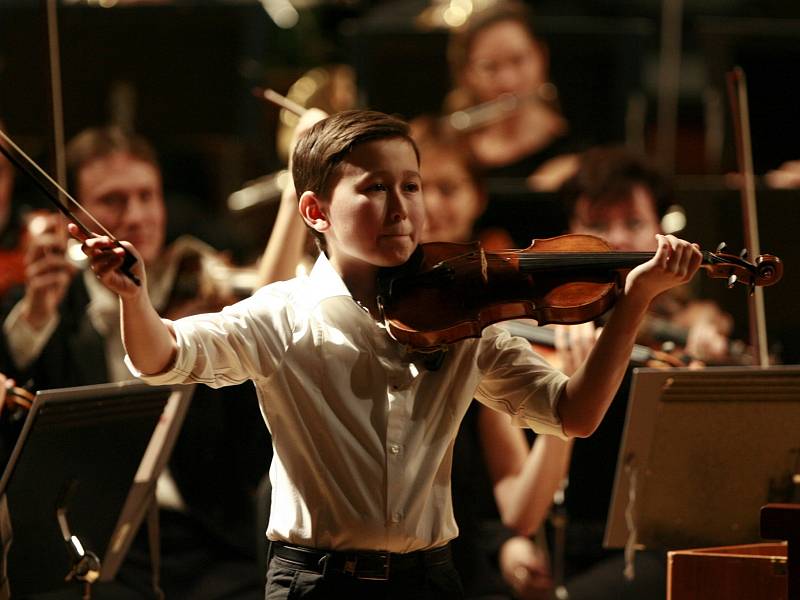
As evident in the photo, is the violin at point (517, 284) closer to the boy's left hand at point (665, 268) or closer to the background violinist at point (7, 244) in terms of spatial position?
the boy's left hand at point (665, 268)

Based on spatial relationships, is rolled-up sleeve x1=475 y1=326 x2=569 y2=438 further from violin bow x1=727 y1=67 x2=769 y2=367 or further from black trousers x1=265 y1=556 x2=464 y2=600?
violin bow x1=727 y1=67 x2=769 y2=367

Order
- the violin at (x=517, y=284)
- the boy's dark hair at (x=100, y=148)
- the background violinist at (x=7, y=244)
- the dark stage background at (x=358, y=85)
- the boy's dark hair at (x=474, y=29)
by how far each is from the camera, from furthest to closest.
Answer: the boy's dark hair at (x=474, y=29)
the dark stage background at (x=358, y=85)
the background violinist at (x=7, y=244)
the boy's dark hair at (x=100, y=148)
the violin at (x=517, y=284)

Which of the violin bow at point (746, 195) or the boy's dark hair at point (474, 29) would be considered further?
the boy's dark hair at point (474, 29)

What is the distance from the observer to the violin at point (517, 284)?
1.56 metres

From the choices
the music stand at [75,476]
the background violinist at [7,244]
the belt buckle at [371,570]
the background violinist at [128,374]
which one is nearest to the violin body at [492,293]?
the belt buckle at [371,570]

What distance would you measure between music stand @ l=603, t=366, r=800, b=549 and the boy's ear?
2.11ft

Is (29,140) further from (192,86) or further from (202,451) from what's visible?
(202,451)

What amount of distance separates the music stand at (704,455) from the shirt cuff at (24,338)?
46.7 inches

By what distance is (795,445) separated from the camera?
81.6 inches

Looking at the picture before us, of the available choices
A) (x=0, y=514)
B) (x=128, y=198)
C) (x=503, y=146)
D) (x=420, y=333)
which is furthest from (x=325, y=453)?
(x=503, y=146)

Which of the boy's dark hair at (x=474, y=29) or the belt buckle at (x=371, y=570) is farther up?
the boy's dark hair at (x=474, y=29)

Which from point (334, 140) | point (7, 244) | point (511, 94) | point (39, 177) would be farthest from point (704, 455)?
point (511, 94)

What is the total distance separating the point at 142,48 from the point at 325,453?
264cm

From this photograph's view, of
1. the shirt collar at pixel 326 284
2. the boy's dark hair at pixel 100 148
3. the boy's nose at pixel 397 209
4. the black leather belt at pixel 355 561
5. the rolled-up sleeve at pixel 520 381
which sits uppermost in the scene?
the boy's dark hair at pixel 100 148
